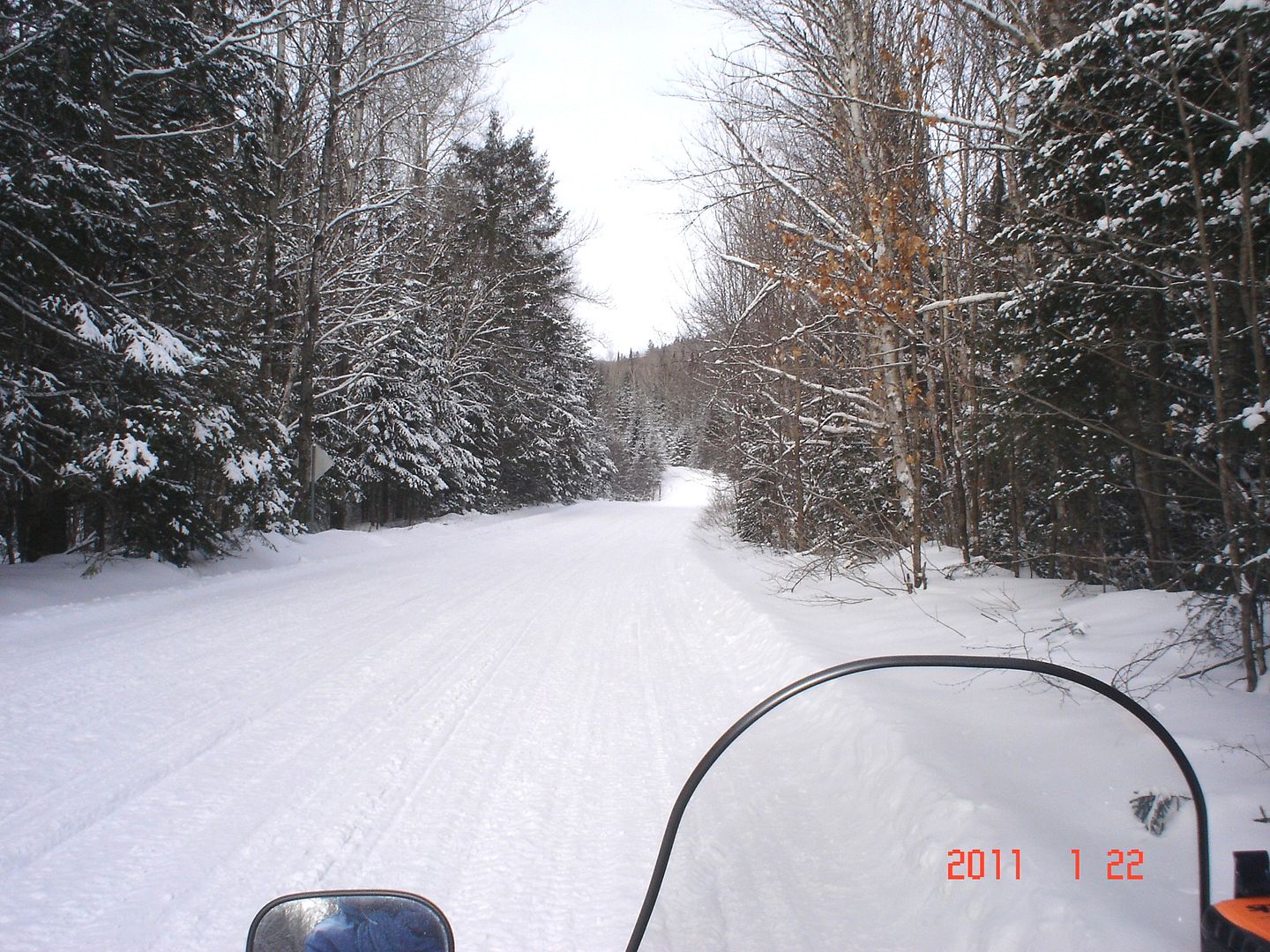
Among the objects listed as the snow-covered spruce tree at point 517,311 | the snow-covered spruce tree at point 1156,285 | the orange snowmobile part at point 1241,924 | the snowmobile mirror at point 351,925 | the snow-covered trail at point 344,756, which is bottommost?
the snow-covered trail at point 344,756

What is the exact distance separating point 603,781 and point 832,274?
529 cm

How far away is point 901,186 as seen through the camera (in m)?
7.84

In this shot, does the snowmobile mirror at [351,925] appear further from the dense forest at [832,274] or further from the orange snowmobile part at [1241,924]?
the dense forest at [832,274]

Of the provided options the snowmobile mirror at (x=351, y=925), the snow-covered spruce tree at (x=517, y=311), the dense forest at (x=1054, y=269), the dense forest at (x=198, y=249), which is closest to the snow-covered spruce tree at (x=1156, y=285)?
the dense forest at (x=1054, y=269)

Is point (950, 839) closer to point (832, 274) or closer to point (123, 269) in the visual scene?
point (832, 274)

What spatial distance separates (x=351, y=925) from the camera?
57.6 inches

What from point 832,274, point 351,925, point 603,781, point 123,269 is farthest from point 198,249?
point 351,925

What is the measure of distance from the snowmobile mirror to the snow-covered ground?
1.41m

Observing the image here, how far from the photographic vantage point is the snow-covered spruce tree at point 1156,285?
12.3 feet

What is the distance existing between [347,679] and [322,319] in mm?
14867

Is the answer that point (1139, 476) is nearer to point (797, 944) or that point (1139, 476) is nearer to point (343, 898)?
point (797, 944)

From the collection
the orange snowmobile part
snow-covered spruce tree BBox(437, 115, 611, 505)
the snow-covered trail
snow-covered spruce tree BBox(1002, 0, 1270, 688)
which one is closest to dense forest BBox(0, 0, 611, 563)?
the snow-covered trail

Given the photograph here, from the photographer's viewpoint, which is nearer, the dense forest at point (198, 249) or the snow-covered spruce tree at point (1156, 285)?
the snow-covered spruce tree at point (1156, 285)

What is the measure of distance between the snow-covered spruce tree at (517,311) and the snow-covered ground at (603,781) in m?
19.2
